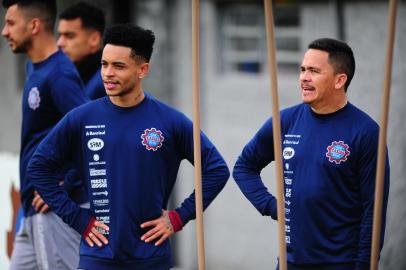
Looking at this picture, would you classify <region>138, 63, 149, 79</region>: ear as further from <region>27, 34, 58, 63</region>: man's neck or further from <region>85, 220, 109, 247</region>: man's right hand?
<region>27, 34, 58, 63</region>: man's neck

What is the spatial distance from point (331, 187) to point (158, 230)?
851mm

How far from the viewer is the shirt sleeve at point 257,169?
5168 millimetres

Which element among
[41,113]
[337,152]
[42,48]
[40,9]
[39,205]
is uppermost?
[40,9]

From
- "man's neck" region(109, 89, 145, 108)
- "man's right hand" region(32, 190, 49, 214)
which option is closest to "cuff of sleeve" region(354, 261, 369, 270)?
"man's neck" region(109, 89, 145, 108)

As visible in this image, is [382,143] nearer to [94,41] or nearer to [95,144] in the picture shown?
[95,144]

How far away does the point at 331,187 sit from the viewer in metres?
4.82

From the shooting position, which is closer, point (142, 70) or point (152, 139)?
point (152, 139)

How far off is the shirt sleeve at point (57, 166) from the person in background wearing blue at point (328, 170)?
39.9 inches

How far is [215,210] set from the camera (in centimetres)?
955

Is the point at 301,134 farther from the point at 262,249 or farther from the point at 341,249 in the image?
the point at 262,249

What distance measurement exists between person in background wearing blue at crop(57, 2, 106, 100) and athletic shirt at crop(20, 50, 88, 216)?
68 centimetres

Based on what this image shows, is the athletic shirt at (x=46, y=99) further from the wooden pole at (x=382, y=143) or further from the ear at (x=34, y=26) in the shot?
the wooden pole at (x=382, y=143)

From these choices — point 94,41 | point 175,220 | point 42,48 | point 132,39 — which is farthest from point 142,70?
point 94,41

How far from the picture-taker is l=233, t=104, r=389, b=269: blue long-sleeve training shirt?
4.79 m
